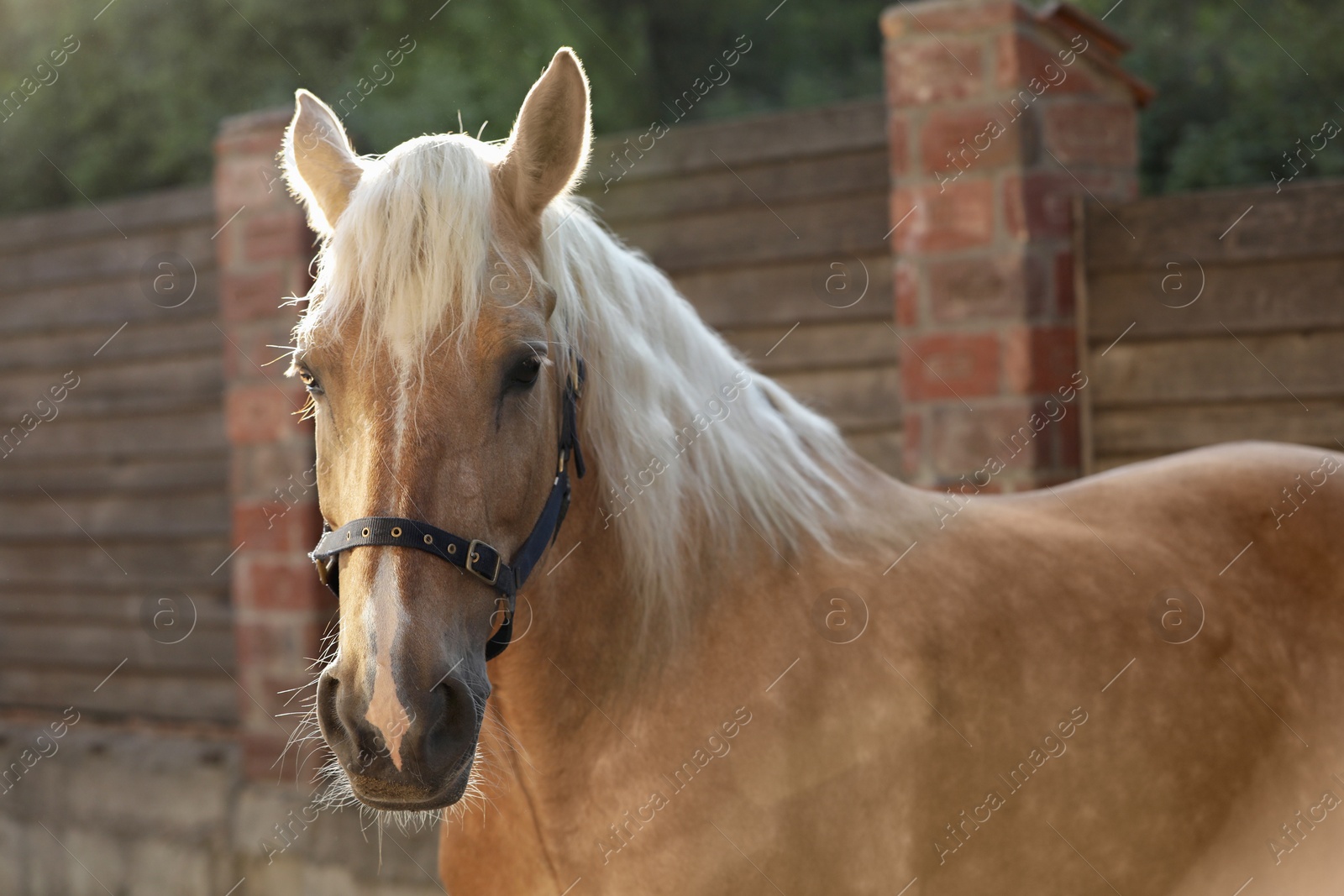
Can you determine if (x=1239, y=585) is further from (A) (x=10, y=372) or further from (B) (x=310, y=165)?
(A) (x=10, y=372)

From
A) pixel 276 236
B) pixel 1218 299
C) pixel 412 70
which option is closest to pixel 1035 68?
pixel 1218 299

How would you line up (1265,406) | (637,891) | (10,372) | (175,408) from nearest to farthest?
(637,891) < (1265,406) < (175,408) < (10,372)

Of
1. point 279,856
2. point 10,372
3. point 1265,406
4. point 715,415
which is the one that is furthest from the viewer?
point 10,372

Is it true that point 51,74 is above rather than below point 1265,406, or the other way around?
below

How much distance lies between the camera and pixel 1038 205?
298cm

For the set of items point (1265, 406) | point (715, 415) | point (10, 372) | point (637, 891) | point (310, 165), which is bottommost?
point (10, 372)

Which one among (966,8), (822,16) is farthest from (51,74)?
(966,8)

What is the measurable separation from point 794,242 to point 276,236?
1.84 metres

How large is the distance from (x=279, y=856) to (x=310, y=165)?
10.1 feet

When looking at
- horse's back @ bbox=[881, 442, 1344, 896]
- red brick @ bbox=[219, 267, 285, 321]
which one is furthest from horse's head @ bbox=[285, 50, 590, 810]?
red brick @ bbox=[219, 267, 285, 321]

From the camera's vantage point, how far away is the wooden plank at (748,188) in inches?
138

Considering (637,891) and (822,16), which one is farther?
(822,16)

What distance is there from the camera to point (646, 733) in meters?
1.81

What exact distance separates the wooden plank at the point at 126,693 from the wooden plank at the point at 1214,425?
135 inches
